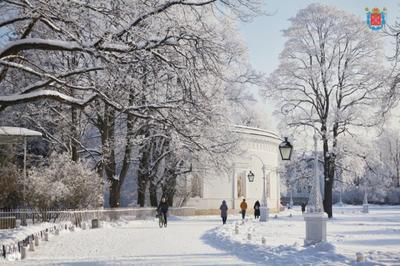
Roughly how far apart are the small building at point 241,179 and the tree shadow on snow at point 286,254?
25.4m

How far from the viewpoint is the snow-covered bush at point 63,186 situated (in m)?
29.1

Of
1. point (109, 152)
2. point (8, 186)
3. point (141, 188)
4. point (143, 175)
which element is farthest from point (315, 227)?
point (141, 188)

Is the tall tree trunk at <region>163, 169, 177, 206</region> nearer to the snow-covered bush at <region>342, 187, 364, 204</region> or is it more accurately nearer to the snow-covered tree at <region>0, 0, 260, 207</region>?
the snow-covered tree at <region>0, 0, 260, 207</region>

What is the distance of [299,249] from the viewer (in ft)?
54.6

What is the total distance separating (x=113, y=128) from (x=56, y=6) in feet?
87.1

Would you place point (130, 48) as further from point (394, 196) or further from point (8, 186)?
point (394, 196)

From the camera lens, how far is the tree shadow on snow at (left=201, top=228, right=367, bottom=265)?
1428 cm

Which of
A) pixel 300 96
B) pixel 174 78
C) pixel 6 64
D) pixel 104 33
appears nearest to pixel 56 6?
pixel 104 33

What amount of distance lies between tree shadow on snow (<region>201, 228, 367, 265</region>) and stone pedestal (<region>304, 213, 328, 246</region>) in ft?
3.22

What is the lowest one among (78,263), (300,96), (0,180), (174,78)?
(78,263)

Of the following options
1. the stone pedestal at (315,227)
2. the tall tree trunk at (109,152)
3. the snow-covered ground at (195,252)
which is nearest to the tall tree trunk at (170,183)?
the tall tree trunk at (109,152)

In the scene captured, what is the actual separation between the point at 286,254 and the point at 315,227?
2.99m

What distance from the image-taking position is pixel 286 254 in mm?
15562

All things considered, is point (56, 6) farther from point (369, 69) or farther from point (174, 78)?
point (369, 69)
